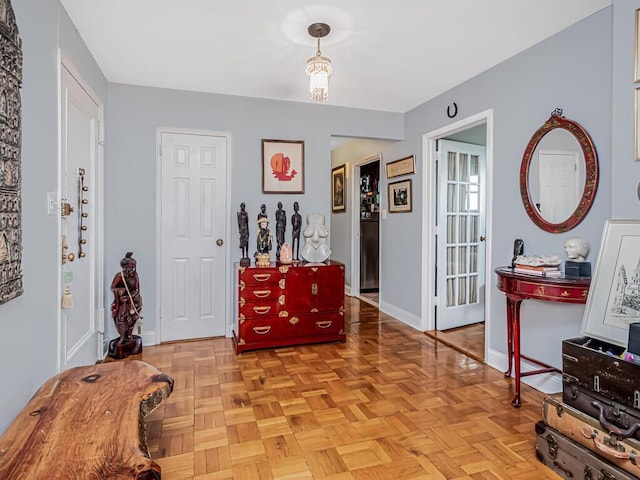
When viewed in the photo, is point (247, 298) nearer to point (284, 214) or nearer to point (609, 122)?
point (284, 214)

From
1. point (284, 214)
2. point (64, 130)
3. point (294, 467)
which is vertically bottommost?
point (294, 467)

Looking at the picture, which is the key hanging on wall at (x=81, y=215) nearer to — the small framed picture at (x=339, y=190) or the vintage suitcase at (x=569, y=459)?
the vintage suitcase at (x=569, y=459)

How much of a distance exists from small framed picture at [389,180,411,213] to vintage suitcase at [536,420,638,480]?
8.78ft

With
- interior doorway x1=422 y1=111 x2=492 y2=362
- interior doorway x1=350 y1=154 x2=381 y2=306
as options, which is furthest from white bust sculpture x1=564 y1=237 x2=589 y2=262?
interior doorway x1=350 y1=154 x2=381 y2=306

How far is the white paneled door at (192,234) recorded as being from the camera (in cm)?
355

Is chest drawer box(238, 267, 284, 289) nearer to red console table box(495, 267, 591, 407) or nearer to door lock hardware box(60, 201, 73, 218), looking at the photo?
door lock hardware box(60, 201, 73, 218)

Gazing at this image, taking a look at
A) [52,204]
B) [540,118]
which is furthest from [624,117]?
[52,204]

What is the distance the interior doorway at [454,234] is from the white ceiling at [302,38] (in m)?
0.79

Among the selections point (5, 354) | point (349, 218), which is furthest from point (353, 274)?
point (5, 354)

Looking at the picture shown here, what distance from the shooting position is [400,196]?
4.32 m

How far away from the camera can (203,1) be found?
2.13 meters

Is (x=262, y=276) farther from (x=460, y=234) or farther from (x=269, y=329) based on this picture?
(x=460, y=234)

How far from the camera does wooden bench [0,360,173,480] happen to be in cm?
107

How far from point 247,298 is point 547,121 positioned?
2.60m
